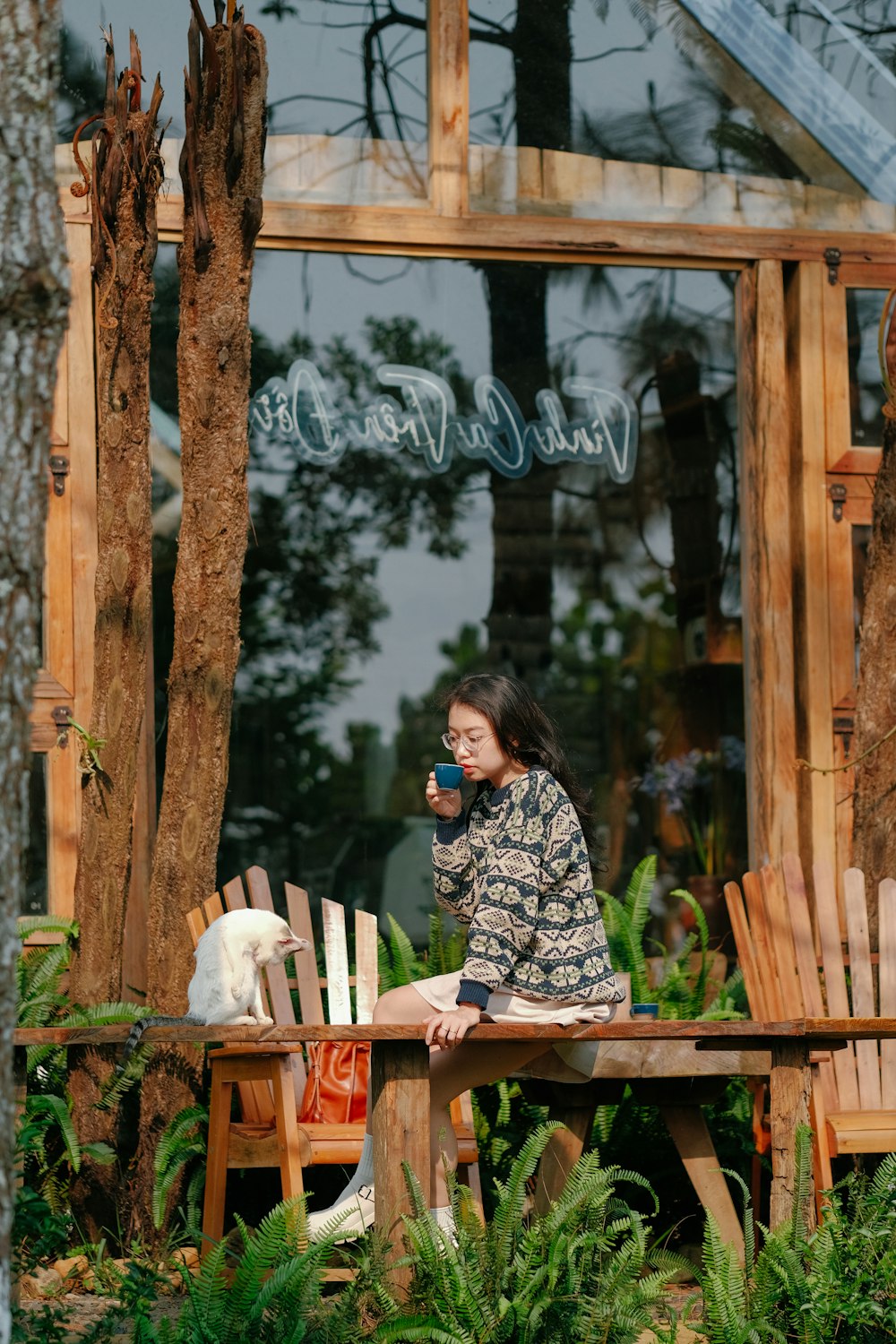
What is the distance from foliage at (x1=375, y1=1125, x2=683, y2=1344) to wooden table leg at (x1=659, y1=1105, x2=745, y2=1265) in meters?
0.60

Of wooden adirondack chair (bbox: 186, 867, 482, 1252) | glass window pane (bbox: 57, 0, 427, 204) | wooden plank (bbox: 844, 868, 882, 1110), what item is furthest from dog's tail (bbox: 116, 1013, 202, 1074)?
glass window pane (bbox: 57, 0, 427, 204)

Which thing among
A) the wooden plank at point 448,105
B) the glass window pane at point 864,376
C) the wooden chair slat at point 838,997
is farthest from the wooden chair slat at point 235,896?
the glass window pane at point 864,376

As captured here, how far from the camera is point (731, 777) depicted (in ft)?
28.4

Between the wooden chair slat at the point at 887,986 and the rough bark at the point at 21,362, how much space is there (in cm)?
384

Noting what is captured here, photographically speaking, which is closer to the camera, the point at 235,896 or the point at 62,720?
the point at 235,896

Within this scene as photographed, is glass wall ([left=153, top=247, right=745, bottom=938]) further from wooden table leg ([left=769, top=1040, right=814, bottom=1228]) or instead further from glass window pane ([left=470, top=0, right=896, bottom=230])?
wooden table leg ([left=769, top=1040, right=814, bottom=1228])

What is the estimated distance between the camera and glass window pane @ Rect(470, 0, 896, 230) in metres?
7.62

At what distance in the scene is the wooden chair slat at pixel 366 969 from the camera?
5.89 metres

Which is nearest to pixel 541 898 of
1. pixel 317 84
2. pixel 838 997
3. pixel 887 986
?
pixel 838 997

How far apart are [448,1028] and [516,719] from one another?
1.11 meters

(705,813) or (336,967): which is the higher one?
(705,813)

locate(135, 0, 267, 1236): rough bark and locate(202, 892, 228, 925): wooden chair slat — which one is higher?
locate(135, 0, 267, 1236): rough bark

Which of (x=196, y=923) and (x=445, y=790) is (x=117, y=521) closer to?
(x=196, y=923)

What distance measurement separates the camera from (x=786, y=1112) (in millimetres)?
4473
